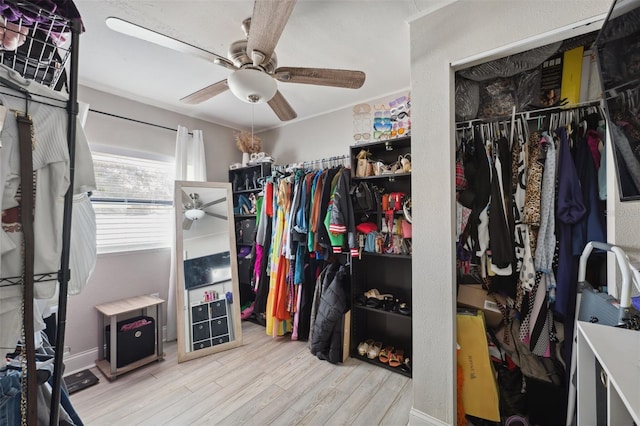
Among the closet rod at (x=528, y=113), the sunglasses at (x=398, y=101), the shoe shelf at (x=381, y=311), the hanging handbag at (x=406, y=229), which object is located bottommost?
the shoe shelf at (x=381, y=311)

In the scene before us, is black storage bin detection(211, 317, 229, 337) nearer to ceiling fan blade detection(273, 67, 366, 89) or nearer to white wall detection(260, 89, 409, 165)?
white wall detection(260, 89, 409, 165)

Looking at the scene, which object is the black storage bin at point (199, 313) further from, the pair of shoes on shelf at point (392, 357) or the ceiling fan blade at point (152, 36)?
the ceiling fan blade at point (152, 36)

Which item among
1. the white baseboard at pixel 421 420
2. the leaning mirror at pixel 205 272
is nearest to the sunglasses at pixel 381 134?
the leaning mirror at pixel 205 272

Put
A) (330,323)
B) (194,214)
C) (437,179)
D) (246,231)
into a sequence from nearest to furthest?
(437,179) → (330,323) → (194,214) → (246,231)

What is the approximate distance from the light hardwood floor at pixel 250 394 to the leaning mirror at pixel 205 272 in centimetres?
20

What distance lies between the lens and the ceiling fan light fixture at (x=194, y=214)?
255cm

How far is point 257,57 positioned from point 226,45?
68 cm

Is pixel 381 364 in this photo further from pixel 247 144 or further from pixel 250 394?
pixel 247 144

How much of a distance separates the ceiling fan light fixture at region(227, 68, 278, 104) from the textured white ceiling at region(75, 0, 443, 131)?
1.59 ft

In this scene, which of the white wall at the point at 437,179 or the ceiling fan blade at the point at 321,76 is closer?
the white wall at the point at 437,179

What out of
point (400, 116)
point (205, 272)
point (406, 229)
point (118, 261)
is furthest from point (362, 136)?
point (118, 261)

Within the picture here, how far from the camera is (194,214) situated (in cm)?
258

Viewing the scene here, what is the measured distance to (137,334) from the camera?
2.14 m

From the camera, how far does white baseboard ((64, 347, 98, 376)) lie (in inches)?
82.9
